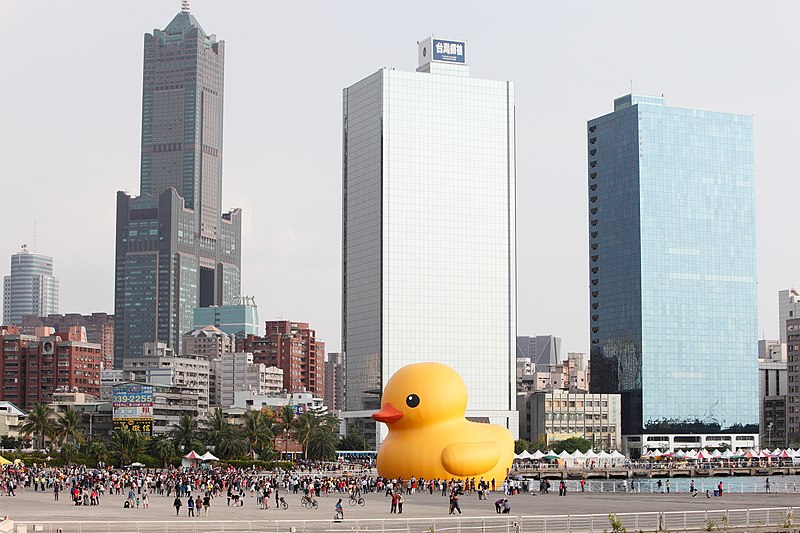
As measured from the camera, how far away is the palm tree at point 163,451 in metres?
133

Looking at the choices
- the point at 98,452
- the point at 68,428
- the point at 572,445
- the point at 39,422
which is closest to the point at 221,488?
the point at 98,452

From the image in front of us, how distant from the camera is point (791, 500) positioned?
75.5m

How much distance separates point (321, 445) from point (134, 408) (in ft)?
139

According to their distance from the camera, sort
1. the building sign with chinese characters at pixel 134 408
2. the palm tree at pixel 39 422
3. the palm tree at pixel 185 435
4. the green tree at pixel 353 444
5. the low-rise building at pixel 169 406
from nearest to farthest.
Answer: the building sign with chinese characters at pixel 134 408
the palm tree at pixel 39 422
the palm tree at pixel 185 435
the low-rise building at pixel 169 406
the green tree at pixel 353 444

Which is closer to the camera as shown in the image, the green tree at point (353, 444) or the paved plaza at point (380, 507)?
the paved plaza at point (380, 507)

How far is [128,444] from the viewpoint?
13325cm

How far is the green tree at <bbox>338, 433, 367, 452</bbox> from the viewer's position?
187 meters

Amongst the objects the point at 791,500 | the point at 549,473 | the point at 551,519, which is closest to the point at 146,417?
the point at 549,473

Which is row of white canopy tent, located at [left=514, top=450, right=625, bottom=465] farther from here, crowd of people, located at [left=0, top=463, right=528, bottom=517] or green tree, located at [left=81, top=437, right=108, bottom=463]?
crowd of people, located at [left=0, top=463, right=528, bottom=517]

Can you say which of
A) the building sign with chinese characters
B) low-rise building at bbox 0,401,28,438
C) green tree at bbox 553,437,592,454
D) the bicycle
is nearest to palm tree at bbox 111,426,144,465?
the building sign with chinese characters

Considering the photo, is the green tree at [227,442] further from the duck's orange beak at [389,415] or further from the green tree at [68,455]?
the duck's orange beak at [389,415]

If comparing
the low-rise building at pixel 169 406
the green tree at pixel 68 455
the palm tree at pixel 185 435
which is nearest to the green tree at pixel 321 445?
the palm tree at pixel 185 435

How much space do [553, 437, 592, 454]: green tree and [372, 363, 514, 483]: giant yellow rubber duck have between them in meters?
103

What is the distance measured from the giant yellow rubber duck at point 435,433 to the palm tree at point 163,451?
56433 mm
